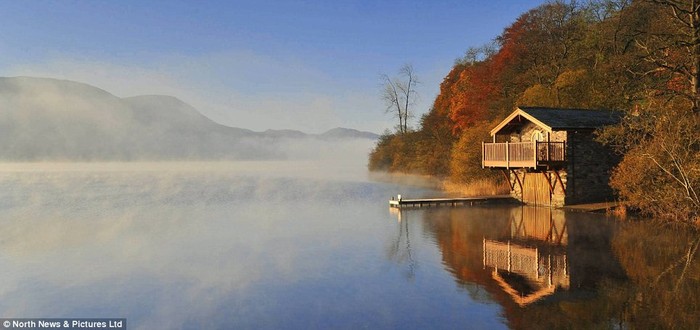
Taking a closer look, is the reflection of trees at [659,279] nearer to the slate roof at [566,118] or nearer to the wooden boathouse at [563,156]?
the wooden boathouse at [563,156]

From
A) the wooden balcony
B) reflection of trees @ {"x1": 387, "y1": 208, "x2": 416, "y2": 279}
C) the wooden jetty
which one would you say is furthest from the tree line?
reflection of trees @ {"x1": 387, "y1": 208, "x2": 416, "y2": 279}

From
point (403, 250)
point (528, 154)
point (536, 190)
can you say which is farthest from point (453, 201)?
point (403, 250)

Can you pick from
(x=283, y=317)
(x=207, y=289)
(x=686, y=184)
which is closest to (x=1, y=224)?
(x=207, y=289)

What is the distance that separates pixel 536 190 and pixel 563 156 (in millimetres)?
4098

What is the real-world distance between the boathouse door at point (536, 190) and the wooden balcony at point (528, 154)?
255 cm

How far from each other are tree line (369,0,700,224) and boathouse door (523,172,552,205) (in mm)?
3983

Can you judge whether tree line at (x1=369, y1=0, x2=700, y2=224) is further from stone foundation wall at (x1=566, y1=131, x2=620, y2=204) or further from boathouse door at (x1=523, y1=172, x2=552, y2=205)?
boathouse door at (x1=523, y1=172, x2=552, y2=205)

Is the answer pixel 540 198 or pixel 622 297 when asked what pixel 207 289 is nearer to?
pixel 622 297

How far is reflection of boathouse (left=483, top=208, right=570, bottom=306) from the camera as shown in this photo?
13.6 m

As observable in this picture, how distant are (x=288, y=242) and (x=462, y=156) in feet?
74.2

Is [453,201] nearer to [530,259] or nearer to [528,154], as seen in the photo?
[528,154]

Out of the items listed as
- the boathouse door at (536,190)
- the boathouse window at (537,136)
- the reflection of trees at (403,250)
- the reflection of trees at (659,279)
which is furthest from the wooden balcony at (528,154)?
the reflection of trees at (403,250)

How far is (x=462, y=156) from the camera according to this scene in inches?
1622

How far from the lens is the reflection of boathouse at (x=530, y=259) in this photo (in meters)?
13.6
